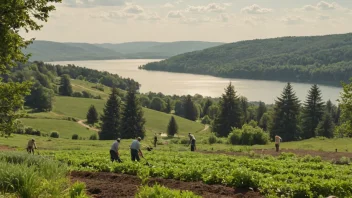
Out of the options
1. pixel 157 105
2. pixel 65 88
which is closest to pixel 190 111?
pixel 157 105

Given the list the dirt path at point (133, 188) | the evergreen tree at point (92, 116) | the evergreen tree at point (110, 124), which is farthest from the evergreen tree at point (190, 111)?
the dirt path at point (133, 188)

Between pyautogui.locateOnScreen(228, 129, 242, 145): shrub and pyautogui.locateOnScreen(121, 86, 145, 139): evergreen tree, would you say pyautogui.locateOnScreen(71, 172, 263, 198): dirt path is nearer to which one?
pyautogui.locateOnScreen(228, 129, 242, 145): shrub

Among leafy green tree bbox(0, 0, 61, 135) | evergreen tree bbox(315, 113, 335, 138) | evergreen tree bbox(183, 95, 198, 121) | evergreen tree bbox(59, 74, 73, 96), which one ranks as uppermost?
leafy green tree bbox(0, 0, 61, 135)

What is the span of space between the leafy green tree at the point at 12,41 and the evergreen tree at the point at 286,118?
66.0 meters

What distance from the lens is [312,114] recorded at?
269ft

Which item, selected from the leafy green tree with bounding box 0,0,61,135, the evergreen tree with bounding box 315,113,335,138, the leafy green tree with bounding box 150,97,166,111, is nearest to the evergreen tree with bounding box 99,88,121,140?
the evergreen tree with bounding box 315,113,335,138

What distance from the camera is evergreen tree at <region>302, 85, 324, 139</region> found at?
3209 inches

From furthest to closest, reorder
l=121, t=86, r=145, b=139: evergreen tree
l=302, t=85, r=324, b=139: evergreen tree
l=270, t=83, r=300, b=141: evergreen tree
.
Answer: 1. l=121, t=86, r=145, b=139: evergreen tree
2. l=302, t=85, r=324, b=139: evergreen tree
3. l=270, t=83, r=300, b=141: evergreen tree

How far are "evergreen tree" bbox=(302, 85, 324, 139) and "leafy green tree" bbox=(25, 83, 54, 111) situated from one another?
84219 mm

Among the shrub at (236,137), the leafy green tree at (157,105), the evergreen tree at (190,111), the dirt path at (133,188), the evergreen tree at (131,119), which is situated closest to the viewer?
the dirt path at (133,188)

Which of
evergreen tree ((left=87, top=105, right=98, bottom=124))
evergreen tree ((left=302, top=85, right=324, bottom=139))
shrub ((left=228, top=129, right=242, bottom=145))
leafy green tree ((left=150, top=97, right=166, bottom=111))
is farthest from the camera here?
leafy green tree ((left=150, top=97, right=166, bottom=111))

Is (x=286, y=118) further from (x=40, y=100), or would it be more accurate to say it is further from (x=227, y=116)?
(x=40, y=100)

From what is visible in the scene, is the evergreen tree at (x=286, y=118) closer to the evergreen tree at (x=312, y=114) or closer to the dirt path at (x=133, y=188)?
the evergreen tree at (x=312, y=114)

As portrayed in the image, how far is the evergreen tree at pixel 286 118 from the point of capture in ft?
258
